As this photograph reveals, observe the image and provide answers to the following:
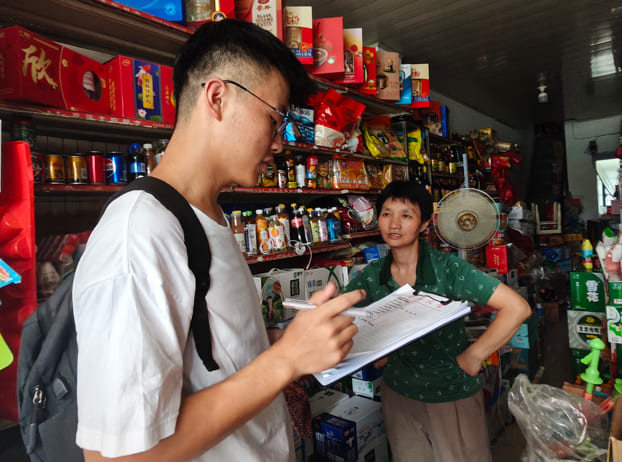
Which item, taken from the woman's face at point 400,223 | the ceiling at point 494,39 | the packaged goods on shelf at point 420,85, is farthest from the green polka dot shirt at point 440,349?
the ceiling at point 494,39

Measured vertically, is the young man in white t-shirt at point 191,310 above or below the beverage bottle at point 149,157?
below

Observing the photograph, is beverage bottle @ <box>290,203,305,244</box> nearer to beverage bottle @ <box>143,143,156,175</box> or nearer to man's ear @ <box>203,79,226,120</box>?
beverage bottle @ <box>143,143,156,175</box>

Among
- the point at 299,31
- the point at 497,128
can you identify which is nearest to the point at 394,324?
the point at 299,31

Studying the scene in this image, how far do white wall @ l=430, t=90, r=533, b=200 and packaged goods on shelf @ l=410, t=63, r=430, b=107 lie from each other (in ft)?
7.65

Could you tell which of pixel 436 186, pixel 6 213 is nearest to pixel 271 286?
pixel 6 213

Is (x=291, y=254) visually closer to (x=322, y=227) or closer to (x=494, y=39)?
(x=322, y=227)

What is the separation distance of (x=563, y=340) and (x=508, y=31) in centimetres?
432

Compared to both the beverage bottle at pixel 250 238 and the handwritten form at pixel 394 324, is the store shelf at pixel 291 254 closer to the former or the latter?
the beverage bottle at pixel 250 238

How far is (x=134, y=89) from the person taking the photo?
1.82 metres

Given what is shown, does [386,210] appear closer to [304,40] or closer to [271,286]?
[271,286]

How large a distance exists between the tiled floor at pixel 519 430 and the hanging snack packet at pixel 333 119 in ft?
7.84

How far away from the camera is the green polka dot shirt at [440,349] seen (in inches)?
65.7

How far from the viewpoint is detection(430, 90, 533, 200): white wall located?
6703 millimetres

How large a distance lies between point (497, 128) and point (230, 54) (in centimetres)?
Answer: 969
